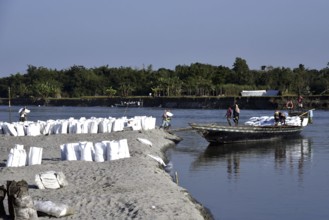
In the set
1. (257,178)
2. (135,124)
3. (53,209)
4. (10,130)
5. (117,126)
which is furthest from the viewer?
(135,124)

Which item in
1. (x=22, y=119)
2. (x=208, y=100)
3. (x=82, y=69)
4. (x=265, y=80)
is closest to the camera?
(x=22, y=119)

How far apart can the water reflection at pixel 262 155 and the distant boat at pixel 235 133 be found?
0.40 meters

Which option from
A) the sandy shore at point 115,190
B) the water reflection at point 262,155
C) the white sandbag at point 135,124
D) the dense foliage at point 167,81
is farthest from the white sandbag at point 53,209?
the dense foliage at point 167,81

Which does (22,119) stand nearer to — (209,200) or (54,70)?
(209,200)

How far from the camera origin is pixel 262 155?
3139 centimetres

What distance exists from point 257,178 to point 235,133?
13.8 meters

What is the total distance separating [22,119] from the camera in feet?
150

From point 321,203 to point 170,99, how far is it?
11582 centimetres

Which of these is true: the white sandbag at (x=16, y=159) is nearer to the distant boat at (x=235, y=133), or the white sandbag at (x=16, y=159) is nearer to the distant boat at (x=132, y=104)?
the distant boat at (x=235, y=133)

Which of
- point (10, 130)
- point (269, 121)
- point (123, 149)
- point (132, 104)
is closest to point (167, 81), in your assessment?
point (132, 104)

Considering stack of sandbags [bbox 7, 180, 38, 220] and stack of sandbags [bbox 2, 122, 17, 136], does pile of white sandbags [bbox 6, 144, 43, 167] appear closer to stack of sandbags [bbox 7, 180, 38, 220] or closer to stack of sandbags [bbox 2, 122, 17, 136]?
stack of sandbags [bbox 7, 180, 38, 220]

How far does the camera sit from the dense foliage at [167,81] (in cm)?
13362

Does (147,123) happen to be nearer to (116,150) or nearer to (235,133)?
(235,133)

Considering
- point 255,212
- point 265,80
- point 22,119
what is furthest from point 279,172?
point 265,80
